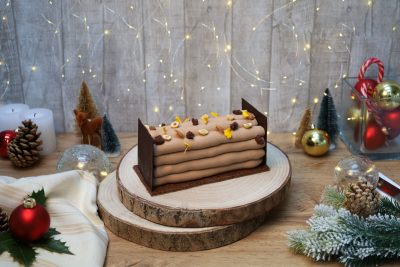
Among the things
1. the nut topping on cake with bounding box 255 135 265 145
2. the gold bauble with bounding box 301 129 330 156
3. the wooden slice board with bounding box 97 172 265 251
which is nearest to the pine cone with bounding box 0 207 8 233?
the wooden slice board with bounding box 97 172 265 251

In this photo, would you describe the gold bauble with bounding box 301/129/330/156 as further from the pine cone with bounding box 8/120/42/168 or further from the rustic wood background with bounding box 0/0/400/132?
the pine cone with bounding box 8/120/42/168

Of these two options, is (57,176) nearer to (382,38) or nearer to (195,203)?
(195,203)

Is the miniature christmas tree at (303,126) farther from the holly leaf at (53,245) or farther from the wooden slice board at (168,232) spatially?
the holly leaf at (53,245)

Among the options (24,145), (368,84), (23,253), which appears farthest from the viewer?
(368,84)

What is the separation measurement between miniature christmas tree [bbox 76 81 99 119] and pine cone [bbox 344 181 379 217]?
74 cm

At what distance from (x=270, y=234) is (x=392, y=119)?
55 cm

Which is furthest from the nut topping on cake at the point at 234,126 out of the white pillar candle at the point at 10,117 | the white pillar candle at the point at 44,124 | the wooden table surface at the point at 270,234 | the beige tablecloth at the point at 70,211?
the white pillar candle at the point at 10,117

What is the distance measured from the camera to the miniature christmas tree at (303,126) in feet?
5.04

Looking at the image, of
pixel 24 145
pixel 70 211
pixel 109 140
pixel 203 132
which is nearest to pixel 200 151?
pixel 203 132

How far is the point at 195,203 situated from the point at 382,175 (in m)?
0.55

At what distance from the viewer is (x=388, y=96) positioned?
1.44 metres

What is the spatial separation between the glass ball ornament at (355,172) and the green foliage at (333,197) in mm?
32

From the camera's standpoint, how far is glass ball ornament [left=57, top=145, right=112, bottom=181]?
1.33 m

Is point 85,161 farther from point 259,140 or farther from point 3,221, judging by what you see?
point 259,140
